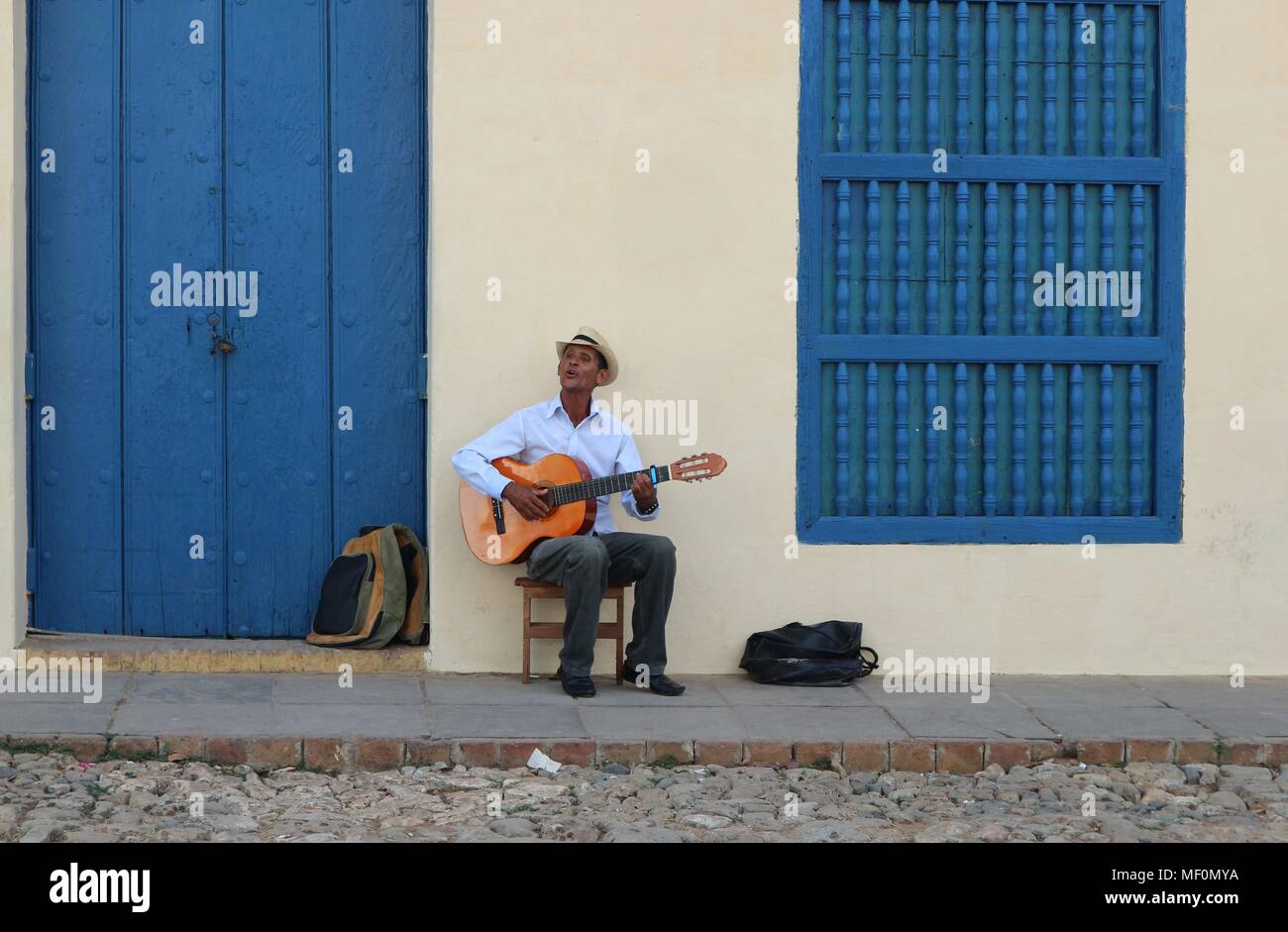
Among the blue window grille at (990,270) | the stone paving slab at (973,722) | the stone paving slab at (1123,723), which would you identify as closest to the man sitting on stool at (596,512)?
the blue window grille at (990,270)

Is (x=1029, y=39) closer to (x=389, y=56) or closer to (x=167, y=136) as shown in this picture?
(x=389, y=56)

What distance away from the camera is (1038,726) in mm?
6246

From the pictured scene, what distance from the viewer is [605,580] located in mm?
6602

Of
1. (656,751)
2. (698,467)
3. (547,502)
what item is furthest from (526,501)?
(656,751)

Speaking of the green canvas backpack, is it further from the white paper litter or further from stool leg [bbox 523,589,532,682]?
the white paper litter

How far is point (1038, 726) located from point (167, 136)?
4.25 meters

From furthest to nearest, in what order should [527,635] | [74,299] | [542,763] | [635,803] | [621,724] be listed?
[74,299] → [527,635] → [621,724] → [542,763] → [635,803]

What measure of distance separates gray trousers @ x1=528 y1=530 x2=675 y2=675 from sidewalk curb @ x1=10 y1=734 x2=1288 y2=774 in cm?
77

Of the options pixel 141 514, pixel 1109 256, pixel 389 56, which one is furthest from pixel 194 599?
pixel 1109 256

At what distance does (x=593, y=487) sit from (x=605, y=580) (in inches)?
14.5

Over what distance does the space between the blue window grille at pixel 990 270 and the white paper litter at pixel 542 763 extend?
1832mm

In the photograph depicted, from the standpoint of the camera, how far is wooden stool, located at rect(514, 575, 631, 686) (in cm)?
671

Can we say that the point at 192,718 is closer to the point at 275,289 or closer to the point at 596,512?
the point at 596,512

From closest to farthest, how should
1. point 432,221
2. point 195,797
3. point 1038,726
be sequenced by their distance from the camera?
1. point 195,797
2. point 1038,726
3. point 432,221
